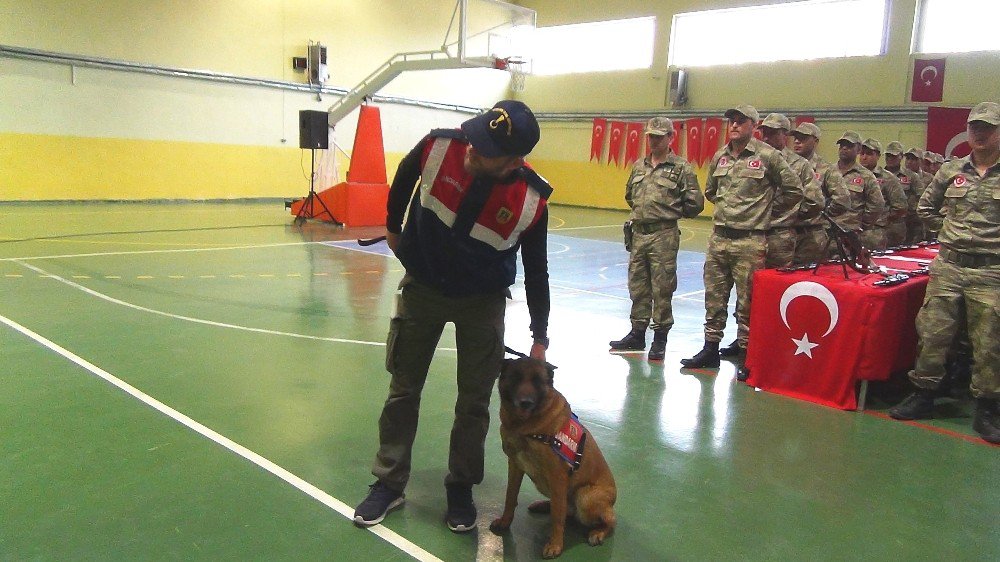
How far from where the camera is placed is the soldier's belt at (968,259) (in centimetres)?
436

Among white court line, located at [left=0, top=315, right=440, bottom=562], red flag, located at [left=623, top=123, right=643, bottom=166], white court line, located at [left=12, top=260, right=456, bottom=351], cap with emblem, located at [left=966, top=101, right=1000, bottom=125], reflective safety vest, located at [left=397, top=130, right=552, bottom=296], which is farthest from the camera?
red flag, located at [left=623, top=123, right=643, bottom=166]

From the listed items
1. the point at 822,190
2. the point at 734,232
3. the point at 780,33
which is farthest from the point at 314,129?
the point at 780,33

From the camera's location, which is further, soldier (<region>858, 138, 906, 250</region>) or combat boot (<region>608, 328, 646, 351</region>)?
soldier (<region>858, 138, 906, 250</region>)

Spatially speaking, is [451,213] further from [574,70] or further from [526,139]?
[574,70]

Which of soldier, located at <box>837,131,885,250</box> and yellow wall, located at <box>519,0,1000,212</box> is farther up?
yellow wall, located at <box>519,0,1000,212</box>

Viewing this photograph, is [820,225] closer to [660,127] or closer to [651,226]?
[651,226]

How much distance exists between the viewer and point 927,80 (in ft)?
56.7

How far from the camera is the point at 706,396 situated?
5031 mm

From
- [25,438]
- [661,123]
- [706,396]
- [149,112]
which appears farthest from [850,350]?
[149,112]

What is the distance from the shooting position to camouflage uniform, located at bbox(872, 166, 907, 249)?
8750mm

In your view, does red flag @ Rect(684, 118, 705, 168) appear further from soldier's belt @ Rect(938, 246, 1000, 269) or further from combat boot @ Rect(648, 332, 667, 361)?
soldier's belt @ Rect(938, 246, 1000, 269)

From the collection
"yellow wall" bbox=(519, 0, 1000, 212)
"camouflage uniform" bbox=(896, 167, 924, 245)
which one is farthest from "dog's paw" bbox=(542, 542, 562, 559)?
"yellow wall" bbox=(519, 0, 1000, 212)

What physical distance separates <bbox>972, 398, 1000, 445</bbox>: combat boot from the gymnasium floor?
3.6 inches

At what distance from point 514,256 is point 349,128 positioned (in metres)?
19.9
